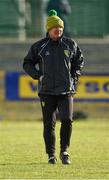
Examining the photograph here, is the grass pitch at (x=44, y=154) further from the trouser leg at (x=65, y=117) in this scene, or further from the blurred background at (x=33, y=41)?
the blurred background at (x=33, y=41)

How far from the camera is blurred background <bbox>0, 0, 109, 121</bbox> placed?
20.3m

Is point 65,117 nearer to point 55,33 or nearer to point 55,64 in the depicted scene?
point 55,64

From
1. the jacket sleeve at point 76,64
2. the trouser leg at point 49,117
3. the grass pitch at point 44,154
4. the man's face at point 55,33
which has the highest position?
the man's face at point 55,33

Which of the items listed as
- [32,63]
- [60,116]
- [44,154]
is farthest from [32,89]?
[60,116]

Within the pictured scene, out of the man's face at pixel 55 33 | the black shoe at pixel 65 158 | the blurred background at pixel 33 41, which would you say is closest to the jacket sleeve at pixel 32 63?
the man's face at pixel 55 33

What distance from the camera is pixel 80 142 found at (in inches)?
551

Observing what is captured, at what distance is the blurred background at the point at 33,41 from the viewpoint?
20344 mm

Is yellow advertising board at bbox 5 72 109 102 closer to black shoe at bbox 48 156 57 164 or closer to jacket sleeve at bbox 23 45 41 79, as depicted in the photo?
jacket sleeve at bbox 23 45 41 79

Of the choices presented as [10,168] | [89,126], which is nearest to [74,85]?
[10,168]

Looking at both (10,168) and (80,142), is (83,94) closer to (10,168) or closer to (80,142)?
(80,142)

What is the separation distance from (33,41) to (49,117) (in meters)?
11.1

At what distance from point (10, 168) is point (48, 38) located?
175cm

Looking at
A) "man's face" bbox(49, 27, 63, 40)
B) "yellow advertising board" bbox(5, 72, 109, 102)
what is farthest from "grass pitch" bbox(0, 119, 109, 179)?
"yellow advertising board" bbox(5, 72, 109, 102)

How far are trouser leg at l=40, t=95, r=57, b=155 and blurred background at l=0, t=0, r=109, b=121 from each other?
9.52 metres
